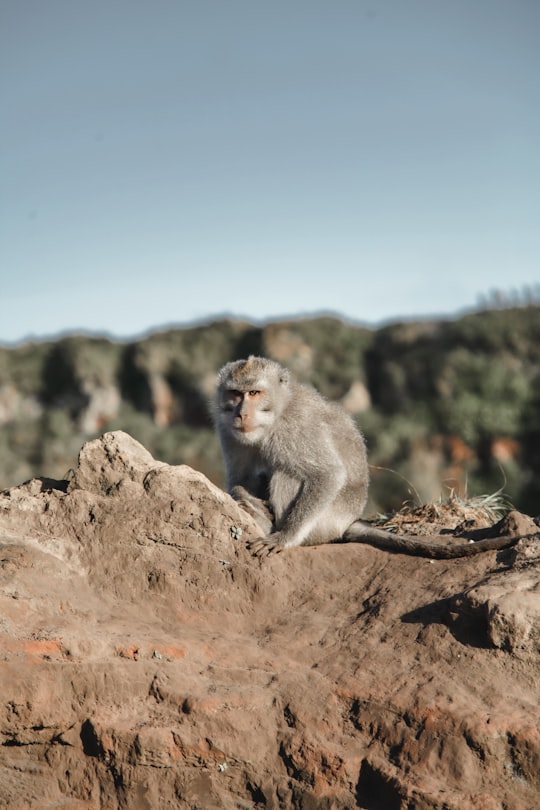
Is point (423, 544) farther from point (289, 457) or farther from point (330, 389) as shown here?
point (330, 389)

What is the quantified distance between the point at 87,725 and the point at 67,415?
22.9 m

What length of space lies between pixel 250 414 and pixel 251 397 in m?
0.17

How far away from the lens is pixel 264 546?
6.22 m

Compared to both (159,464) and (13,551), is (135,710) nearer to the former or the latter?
(13,551)

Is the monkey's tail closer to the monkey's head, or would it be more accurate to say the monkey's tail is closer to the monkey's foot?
the monkey's foot

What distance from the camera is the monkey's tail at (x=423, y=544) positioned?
5.81 meters

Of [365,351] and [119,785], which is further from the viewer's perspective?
[365,351]

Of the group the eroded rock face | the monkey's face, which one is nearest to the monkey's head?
the monkey's face

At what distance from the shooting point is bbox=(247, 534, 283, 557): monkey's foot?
20.1 feet

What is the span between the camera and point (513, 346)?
25094 mm

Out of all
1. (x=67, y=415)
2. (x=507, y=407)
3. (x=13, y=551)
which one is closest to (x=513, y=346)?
(x=507, y=407)

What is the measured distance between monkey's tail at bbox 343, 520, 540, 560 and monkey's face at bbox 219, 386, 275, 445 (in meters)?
1.11

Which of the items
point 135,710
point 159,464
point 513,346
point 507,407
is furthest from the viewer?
point 513,346

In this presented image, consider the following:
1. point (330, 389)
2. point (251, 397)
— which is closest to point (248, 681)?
point (251, 397)
